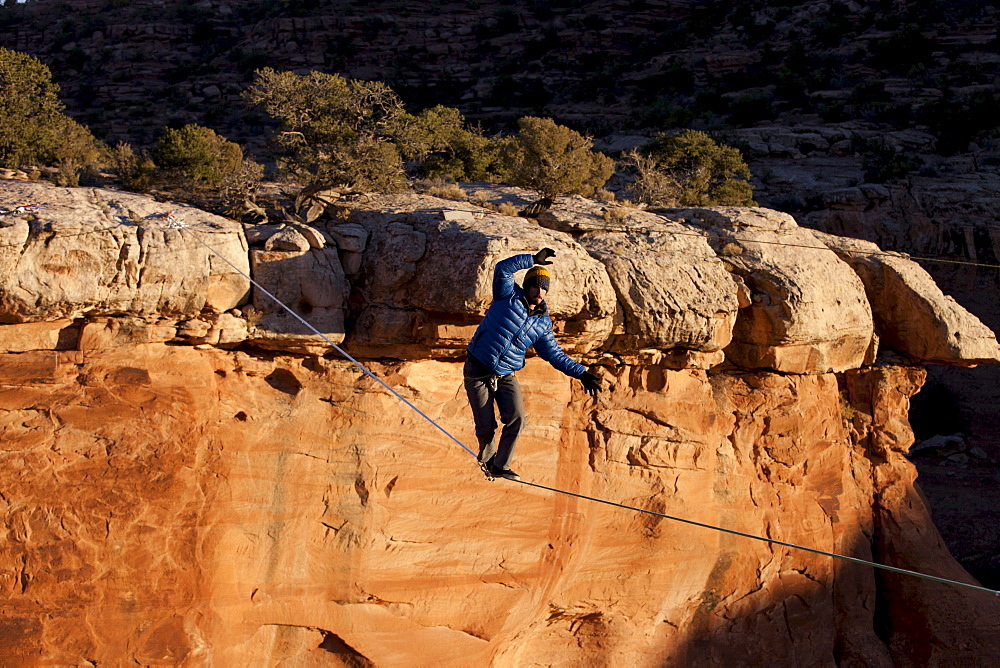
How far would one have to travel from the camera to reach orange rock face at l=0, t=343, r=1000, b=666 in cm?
909

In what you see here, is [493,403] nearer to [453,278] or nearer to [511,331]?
[511,331]

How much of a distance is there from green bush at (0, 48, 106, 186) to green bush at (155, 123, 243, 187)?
1.28m

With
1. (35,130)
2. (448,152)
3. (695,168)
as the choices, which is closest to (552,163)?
(448,152)

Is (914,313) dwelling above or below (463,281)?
A: below

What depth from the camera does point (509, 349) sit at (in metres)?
7.27

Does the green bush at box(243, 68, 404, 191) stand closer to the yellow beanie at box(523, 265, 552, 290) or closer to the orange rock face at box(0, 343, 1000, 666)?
the orange rock face at box(0, 343, 1000, 666)

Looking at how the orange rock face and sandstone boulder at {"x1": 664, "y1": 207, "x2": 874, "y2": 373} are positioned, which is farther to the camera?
sandstone boulder at {"x1": 664, "y1": 207, "x2": 874, "y2": 373}

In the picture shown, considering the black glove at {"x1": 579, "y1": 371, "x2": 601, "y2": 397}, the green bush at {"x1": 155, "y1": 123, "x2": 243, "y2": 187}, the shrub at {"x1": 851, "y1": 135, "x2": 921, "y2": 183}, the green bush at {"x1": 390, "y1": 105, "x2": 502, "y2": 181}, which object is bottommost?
the black glove at {"x1": 579, "y1": 371, "x2": 601, "y2": 397}

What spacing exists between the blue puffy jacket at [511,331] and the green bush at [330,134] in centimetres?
528

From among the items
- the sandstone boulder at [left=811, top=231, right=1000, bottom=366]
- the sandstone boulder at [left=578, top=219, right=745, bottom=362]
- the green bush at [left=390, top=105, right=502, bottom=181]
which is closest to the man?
the sandstone boulder at [left=578, top=219, right=745, bottom=362]

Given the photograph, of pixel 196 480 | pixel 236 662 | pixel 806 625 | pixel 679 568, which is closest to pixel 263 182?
pixel 196 480

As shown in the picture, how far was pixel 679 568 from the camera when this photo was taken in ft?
39.4

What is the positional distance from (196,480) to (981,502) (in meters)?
19.0

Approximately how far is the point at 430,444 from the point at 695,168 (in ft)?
33.4
